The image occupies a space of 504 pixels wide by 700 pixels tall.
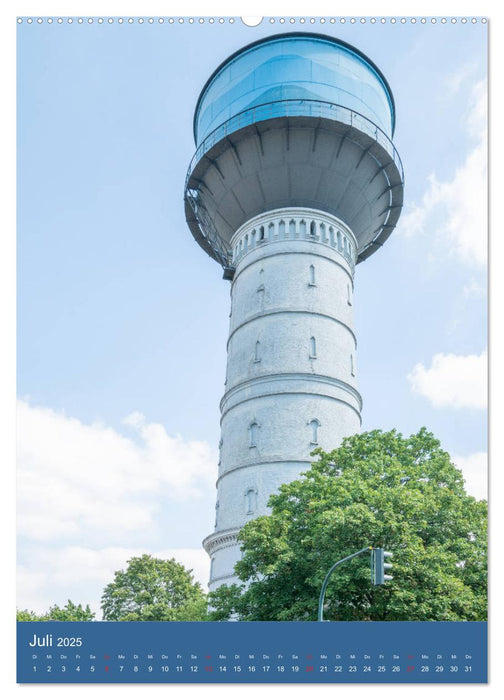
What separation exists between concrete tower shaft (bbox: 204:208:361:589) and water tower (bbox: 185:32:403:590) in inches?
2.2

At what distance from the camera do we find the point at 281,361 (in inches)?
1167

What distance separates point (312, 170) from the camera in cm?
3169

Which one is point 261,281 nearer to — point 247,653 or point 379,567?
point 379,567

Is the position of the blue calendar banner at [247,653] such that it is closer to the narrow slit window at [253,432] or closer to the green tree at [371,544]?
the green tree at [371,544]

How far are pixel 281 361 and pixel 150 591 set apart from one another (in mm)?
21183

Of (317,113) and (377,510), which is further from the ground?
(317,113)

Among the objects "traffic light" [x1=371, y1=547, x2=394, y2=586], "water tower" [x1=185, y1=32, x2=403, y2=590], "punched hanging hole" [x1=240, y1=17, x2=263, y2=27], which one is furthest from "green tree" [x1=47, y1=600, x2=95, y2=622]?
"punched hanging hole" [x1=240, y1=17, x2=263, y2=27]

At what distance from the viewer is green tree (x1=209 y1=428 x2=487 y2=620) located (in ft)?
56.6

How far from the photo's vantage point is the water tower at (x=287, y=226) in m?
28.2

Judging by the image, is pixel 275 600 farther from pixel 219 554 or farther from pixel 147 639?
pixel 147 639

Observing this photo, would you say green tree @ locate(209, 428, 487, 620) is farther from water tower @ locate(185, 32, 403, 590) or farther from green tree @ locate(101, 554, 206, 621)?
green tree @ locate(101, 554, 206, 621)

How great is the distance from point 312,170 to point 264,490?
49.0 feet

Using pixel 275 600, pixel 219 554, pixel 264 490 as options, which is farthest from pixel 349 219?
pixel 275 600

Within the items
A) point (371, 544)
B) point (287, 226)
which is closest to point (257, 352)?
point (287, 226)
